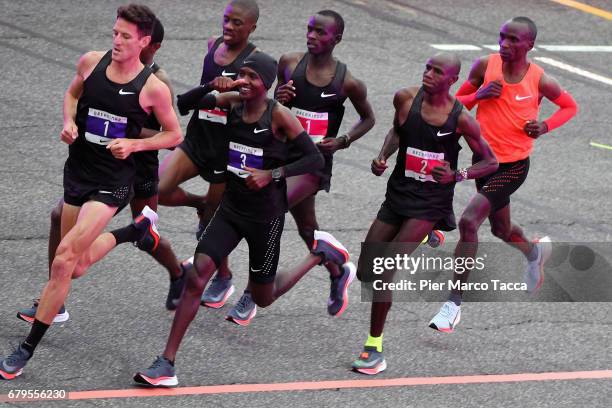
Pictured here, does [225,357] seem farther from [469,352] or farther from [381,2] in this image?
[381,2]

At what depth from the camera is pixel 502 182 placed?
11258mm

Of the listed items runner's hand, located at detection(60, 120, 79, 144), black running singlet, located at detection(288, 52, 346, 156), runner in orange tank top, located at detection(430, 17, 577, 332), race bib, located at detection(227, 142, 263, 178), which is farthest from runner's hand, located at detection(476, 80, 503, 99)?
runner's hand, located at detection(60, 120, 79, 144)

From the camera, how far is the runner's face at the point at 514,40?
11039mm

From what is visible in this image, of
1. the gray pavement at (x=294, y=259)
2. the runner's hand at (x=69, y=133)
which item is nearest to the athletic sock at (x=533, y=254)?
the gray pavement at (x=294, y=259)

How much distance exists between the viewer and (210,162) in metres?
11.1

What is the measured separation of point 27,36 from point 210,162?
669 cm

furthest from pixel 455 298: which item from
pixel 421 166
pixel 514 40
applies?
pixel 514 40

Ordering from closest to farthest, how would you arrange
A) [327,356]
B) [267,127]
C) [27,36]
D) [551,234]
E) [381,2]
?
[267,127], [327,356], [551,234], [27,36], [381,2]

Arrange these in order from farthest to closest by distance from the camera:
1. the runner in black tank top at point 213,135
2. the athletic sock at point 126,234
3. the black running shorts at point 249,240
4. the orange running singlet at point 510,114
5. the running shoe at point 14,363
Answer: the orange running singlet at point 510,114 < the runner in black tank top at point 213,135 < the athletic sock at point 126,234 < the black running shorts at point 249,240 < the running shoe at point 14,363

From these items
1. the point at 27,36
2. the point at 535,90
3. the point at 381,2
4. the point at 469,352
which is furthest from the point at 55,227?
the point at 381,2

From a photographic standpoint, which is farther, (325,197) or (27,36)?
(27,36)

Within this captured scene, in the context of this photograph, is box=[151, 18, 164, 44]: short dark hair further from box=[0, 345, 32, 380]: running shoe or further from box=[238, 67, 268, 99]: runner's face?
box=[0, 345, 32, 380]: running shoe

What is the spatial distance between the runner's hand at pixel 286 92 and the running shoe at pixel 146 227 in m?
1.42

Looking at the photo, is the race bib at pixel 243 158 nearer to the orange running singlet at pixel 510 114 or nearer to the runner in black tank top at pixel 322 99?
the runner in black tank top at pixel 322 99
